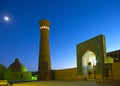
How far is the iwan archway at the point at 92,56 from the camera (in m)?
20.4

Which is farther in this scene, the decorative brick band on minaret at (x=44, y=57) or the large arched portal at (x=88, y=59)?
the decorative brick band on minaret at (x=44, y=57)

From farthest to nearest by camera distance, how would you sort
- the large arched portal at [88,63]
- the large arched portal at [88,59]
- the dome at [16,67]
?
the dome at [16,67]
the large arched portal at [88,59]
the large arched portal at [88,63]

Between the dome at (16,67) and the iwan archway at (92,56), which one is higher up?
the iwan archway at (92,56)

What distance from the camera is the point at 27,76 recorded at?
4169 cm

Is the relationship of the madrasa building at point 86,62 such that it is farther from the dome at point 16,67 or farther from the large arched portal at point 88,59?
the dome at point 16,67

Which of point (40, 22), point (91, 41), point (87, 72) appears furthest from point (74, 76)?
point (40, 22)

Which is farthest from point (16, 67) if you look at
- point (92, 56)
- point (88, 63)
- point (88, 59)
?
point (92, 56)

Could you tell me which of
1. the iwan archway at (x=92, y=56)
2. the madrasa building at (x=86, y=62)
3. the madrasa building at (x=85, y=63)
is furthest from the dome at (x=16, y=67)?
the iwan archway at (x=92, y=56)

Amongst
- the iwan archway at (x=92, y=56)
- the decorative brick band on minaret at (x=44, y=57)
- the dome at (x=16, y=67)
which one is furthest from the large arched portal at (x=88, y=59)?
the dome at (x=16, y=67)

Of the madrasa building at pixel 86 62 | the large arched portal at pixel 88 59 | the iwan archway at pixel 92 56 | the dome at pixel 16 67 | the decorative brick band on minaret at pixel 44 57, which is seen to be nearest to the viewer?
the madrasa building at pixel 86 62

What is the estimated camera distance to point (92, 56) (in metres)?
24.8

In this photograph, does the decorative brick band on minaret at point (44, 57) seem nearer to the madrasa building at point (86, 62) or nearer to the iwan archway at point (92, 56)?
the madrasa building at point (86, 62)

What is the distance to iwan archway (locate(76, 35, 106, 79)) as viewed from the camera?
2042 cm

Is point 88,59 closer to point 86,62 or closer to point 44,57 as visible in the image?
point 86,62
